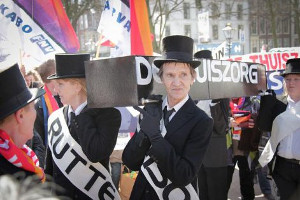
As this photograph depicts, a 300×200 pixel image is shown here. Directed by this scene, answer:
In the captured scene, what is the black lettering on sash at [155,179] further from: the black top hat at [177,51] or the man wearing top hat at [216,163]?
the man wearing top hat at [216,163]

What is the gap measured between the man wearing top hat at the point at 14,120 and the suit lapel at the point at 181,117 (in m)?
0.90

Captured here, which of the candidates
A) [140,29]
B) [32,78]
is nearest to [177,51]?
[140,29]

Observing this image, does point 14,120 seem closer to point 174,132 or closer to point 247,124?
point 174,132

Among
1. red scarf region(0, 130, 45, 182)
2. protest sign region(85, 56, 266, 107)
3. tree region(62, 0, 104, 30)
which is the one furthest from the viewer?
tree region(62, 0, 104, 30)

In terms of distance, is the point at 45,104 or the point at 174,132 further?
the point at 45,104

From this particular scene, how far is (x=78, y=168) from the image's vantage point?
7.98 ft

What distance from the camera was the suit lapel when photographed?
2.27 m

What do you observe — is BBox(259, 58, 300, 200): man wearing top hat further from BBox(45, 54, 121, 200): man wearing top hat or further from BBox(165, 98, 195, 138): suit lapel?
BBox(45, 54, 121, 200): man wearing top hat

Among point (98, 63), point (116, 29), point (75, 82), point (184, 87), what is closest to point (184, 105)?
point (184, 87)

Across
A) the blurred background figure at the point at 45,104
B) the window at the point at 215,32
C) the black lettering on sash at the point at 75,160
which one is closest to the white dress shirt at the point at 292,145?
the black lettering on sash at the point at 75,160

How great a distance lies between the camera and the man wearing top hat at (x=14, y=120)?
5.33 feet

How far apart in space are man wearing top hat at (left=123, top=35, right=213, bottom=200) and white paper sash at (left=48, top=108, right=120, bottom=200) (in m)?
0.26

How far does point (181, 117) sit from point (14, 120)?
1.07m

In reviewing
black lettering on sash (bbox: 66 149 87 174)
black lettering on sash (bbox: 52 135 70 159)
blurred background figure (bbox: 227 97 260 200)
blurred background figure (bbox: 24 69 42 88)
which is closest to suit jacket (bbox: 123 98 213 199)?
black lettering on sash (bbox: 66 149 87 174)
